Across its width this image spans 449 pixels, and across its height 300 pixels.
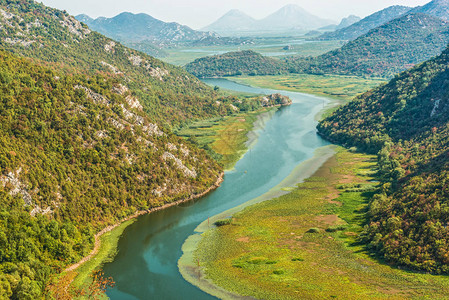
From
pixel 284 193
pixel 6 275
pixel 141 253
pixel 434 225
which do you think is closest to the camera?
pixel 6 275

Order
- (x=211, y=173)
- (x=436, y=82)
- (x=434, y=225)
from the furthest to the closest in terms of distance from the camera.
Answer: (x=436, y=82) → (x=211, y=173) → (x=434, y=225)

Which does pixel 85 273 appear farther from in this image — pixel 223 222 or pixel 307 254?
pixel 307 254

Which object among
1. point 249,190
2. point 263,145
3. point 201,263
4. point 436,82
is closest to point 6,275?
point 201,263

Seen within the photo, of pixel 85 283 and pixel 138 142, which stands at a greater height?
pixel 138 142

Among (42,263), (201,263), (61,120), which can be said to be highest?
(61,120)

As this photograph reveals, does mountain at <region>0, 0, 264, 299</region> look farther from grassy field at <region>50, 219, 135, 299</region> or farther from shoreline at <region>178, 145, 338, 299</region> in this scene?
shoreline at <region>178, 145, 338, 299</region>

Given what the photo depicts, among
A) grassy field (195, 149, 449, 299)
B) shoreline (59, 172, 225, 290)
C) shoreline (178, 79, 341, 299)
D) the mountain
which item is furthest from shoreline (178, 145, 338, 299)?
the mountain

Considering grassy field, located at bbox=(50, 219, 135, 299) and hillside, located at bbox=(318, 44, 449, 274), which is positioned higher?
hillside, located at bbox=(318, 44, 449, 274)

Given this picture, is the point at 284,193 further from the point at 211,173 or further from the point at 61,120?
the point at 61,120
